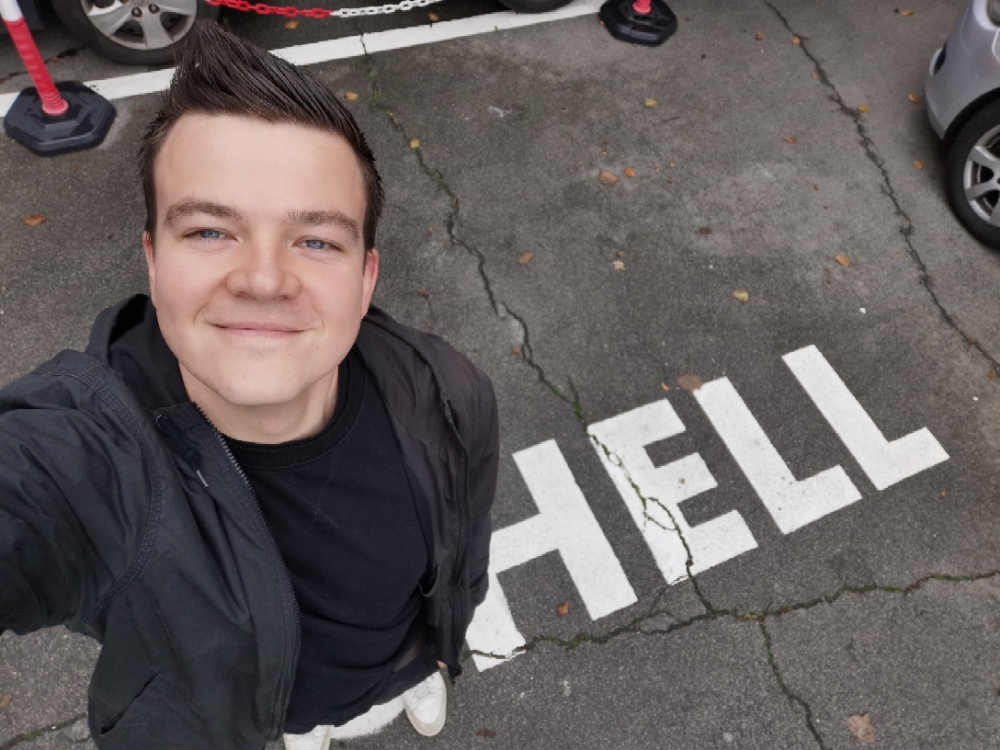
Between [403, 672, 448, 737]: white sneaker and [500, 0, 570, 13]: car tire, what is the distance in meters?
4.45

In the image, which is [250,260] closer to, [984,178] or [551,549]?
[551,549]

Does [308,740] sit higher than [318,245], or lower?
lower

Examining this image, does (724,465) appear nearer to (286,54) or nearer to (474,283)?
(474,283)

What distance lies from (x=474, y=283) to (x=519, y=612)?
1.70m

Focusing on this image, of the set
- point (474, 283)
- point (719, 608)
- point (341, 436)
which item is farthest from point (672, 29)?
point (341, 436)

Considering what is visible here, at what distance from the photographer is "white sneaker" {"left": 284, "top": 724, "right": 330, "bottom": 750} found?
95.7 inches

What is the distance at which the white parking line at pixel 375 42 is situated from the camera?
4.25 m

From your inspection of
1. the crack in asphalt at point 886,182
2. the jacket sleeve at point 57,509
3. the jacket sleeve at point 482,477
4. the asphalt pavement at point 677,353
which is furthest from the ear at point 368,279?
the crack in asphalt at point 886,182

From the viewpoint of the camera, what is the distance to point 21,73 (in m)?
4.21

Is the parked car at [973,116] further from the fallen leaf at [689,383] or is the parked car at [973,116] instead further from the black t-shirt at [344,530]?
the black t-shirt at [344,530]

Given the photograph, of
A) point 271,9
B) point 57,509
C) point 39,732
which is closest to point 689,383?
point 57,509

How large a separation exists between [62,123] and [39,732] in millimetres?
3172

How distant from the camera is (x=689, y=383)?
3561mm

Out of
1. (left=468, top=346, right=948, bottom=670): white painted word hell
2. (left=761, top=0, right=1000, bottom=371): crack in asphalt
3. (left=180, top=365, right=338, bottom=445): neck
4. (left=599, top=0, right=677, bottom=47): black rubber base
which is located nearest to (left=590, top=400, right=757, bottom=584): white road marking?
(left=468, top=346, right=948, bottom=670): white painted word hell
